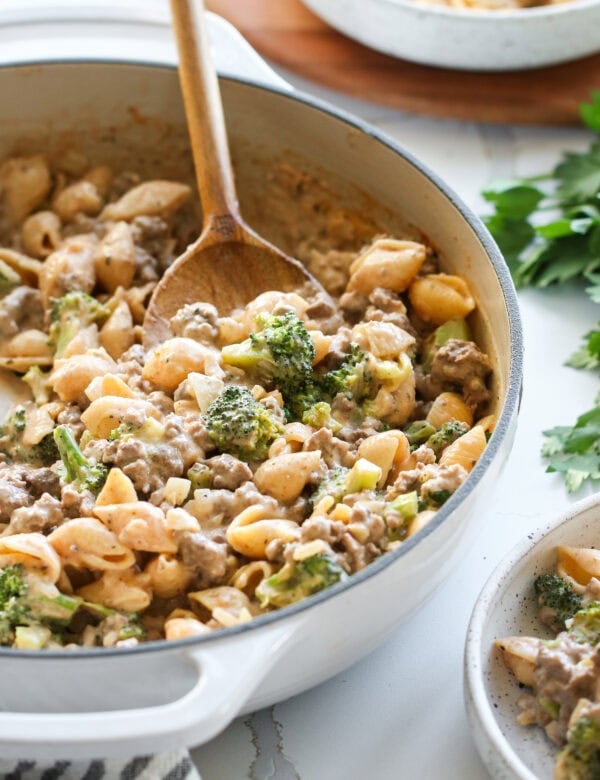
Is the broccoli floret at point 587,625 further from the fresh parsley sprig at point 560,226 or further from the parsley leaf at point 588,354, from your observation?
the parsley leaf at point 588,354

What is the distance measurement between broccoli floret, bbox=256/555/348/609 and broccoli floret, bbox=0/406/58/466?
62 centimetres

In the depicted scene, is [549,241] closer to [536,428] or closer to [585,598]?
[536,428]

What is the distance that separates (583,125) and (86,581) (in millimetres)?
2165

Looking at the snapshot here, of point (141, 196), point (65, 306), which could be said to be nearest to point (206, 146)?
point (141, 196)

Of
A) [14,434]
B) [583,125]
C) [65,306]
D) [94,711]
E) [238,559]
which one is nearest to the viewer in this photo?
[94,711]

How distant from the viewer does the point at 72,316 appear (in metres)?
2.46

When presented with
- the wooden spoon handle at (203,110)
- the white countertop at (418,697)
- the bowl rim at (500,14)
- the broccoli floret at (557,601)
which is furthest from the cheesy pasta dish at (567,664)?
the bowl rim at (500,14)

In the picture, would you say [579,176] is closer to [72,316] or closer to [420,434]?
[420,434]

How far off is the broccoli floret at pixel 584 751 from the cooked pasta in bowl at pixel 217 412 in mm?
308

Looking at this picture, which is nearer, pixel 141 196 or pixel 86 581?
pixel 86 581

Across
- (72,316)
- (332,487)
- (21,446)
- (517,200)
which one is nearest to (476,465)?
(332,487)

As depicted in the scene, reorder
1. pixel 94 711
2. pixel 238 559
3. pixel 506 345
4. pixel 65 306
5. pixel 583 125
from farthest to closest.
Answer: pixel 583 125 → pixel 65 306 → pixel 506 345 → pixel 238 559 → pixel 94 711

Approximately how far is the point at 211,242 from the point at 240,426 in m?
0.63

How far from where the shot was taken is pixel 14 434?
2240 mm
